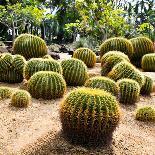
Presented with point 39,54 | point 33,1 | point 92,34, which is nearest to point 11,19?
point 33,1

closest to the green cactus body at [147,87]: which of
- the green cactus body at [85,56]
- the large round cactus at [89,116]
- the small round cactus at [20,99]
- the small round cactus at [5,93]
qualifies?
the green cactus body at [85,56]

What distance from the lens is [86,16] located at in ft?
87.1

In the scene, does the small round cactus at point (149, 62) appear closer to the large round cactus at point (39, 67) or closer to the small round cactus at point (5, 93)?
the large round cactus at point (39, 67)

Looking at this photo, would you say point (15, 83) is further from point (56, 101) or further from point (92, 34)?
point (92, 34)

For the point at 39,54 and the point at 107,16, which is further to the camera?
the point at 107,16

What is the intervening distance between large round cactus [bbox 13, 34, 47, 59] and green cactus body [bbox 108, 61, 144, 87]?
2.66 meters

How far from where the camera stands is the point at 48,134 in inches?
249

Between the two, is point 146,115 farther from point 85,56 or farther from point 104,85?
point 85,56

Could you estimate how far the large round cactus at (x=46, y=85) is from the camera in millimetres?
8227

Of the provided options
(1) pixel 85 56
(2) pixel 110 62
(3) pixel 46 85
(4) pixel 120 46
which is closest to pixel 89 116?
(3) pixel 46 85

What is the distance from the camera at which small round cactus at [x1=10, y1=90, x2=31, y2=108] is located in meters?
7.70

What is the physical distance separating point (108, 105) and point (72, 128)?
0.64 meters

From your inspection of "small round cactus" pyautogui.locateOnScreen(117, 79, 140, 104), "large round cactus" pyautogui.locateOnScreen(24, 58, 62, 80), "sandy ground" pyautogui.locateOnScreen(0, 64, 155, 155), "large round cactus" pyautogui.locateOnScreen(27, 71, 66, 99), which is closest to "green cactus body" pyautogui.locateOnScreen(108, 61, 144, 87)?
"small round cactus" pyautogui.locateOnScreen(117, 79, 140, 104)

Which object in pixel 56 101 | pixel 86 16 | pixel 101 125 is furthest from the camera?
pixel 86 16
